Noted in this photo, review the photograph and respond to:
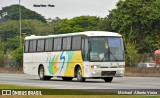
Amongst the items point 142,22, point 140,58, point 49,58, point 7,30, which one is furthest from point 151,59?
point 7,30

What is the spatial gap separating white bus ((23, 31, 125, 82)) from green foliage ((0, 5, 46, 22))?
108m

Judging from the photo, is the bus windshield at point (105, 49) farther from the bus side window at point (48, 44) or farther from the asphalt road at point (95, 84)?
the bus side window at point (48, 44)

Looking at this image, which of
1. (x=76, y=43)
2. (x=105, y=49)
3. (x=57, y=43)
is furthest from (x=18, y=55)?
(x=105, y=49)

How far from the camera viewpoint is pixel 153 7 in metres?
70.7

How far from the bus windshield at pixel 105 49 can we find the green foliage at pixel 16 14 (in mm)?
112293

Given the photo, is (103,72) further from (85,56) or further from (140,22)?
(140,22)

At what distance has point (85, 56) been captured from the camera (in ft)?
112

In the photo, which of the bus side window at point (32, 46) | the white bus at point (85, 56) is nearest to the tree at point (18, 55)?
the bus side window at point (32, 46)

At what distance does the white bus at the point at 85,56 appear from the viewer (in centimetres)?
3369

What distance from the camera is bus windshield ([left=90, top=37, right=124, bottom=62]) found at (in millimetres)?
33844

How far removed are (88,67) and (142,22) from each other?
1490 inches

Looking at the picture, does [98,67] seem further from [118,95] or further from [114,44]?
[118,95]

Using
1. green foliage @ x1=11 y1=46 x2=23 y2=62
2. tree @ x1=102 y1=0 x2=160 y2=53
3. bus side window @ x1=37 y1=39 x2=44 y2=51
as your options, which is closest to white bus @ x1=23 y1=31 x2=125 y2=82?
bus side window @ x1=37 y1=39 x2=44 y2=51

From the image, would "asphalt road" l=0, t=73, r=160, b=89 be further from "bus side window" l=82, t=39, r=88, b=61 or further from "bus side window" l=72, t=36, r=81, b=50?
"bus side window" l=72, t=36, r=81, b=50
